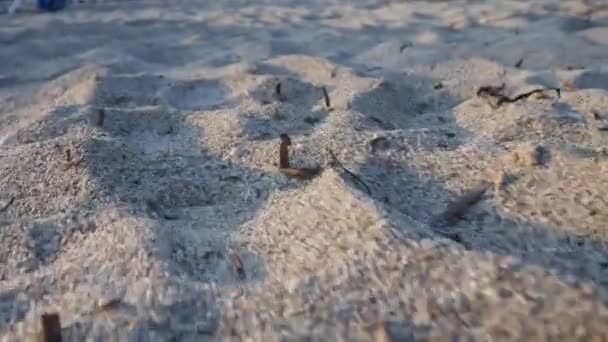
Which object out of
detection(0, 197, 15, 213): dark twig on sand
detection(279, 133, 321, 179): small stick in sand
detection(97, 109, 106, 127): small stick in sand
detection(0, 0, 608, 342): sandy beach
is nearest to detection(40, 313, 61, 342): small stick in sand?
detection(0, 0, 608, 342): sandy beach

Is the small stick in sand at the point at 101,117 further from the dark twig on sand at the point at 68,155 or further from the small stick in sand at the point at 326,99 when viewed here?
the small stick in sand at the point at 326,99

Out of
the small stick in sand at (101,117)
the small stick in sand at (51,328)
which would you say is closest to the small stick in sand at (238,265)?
the small stick in sand at (51,328)

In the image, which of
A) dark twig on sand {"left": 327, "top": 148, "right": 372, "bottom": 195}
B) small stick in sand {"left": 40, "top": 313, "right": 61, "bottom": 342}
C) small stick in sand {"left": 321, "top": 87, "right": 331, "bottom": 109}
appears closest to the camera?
small stick in sand {"left": 40, "top": 313, "right": 61, "bottom": 342}

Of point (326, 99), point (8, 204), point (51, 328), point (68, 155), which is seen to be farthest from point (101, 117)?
point (51, 328)

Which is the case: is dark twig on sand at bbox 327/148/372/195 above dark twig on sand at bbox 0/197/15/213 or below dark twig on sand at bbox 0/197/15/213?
above

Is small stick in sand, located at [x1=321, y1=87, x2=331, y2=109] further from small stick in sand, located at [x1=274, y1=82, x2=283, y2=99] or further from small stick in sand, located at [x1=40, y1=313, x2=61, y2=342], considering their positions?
small stick in sand, located at [x1=40, y1=313, x2=61, y2=342]

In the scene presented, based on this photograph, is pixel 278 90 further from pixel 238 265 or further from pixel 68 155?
pixel 238 265

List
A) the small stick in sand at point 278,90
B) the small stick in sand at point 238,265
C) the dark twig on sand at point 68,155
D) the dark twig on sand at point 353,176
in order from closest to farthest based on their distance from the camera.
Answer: the small stick in sand at point 238,265
the dark twig on sand at point 353,176
the dark twig on sand at point 68,155
the small stick in sand at point 278,90
